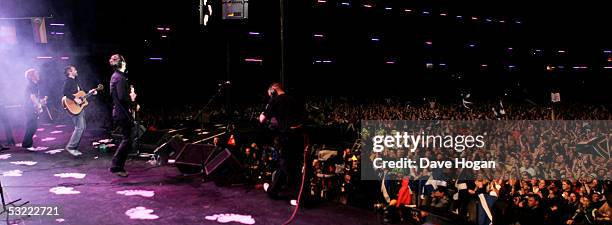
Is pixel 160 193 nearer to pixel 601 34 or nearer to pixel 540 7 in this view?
pixel 540 7

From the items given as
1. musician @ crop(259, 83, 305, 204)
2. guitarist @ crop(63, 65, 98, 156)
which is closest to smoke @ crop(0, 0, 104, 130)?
guitarist @ crop(63, 65, 98, 156)

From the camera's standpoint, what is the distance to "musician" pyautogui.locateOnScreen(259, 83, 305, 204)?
19.7 feet

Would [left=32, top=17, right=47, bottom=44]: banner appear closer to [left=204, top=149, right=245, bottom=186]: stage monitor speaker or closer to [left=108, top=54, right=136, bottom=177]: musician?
[left=108, top=54, right=136, bottom=177]: musician

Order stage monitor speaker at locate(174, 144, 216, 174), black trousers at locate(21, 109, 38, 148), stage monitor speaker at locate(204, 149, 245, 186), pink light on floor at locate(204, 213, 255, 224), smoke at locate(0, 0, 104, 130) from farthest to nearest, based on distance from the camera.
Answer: smoke at locate(0, 0, 104, 130) → black trousers at locate(21, 109, 38, 148) → stage monitor speaker at locate(174, 144, 216, 174) → stage monitor speaker at locate(204, 149, 245, 186) → pink light on floor at locate(204, 213, 255, 224)

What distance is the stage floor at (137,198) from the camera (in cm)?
546

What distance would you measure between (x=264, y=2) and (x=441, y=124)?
1370 centimetres

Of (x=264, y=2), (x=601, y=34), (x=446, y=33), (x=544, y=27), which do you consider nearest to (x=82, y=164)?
(x=264, y=2)

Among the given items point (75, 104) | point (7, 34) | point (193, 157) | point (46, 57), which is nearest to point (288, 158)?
point (193, 157)

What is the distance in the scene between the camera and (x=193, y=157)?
7.24 meters

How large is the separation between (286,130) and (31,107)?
6370 millimetres

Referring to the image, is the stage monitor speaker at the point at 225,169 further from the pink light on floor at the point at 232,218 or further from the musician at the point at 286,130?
the pink light on floor at the point at 232,218

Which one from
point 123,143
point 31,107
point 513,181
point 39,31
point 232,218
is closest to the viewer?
point 232,218

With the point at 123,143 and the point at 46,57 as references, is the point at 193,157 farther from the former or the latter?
the point at 46,57

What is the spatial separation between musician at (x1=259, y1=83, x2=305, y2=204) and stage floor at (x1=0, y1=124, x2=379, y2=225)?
37 cm
